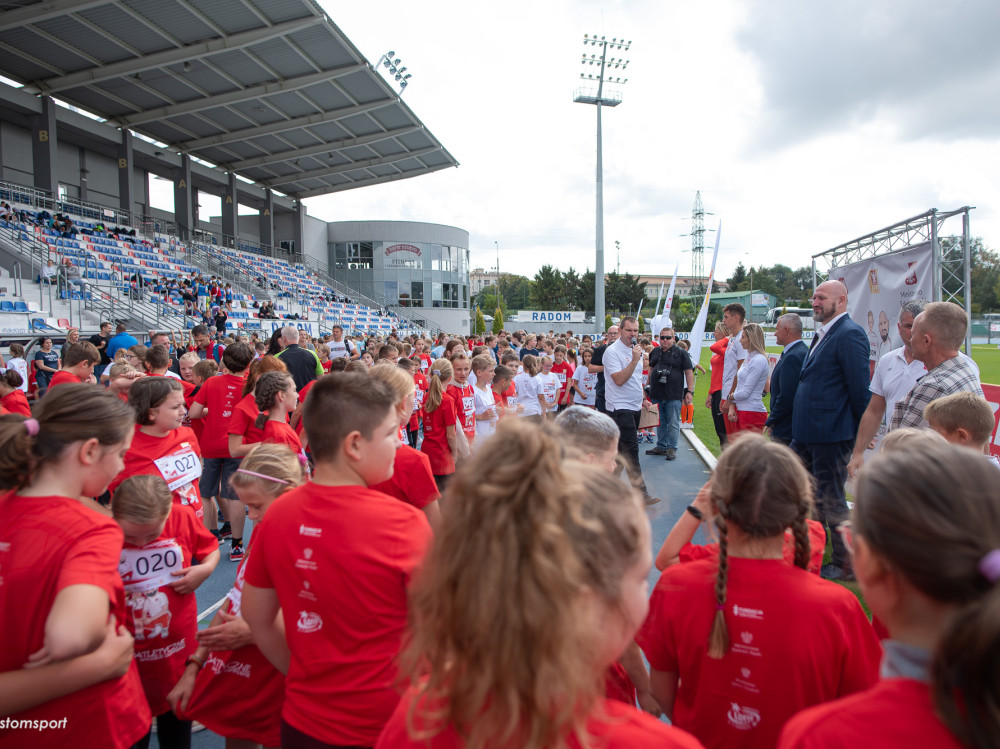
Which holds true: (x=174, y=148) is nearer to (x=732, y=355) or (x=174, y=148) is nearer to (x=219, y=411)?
(x=219, y=411)

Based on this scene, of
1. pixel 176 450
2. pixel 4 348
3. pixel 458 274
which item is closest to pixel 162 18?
pixel 4 348

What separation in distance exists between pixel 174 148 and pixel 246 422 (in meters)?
33.4

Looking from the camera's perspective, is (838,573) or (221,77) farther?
(221,77)

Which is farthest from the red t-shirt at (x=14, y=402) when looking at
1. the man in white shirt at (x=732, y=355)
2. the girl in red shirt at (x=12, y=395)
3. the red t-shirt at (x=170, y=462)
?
the man in white shirt at (x=732, y=355)

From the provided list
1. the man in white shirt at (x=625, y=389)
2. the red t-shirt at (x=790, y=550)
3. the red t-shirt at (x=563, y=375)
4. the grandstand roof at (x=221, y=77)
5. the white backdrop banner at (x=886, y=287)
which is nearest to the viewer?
the red t-shirt at (x=790, y=550)

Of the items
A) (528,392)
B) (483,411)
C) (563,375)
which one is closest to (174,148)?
(563,375)

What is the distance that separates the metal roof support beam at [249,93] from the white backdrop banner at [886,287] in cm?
2139

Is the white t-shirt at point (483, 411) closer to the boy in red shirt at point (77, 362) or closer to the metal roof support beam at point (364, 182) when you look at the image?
the boy in red shirt at point (77, 362)

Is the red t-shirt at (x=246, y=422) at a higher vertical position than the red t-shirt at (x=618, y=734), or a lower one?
lower

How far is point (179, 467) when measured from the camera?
11.4ft

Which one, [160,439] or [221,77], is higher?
[221,77]

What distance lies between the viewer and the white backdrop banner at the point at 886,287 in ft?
24.9

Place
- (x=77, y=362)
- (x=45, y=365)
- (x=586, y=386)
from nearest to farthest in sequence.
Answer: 1. (x=77, y=362)
2. (x=586, y=386)
3. (x=45, y=365)

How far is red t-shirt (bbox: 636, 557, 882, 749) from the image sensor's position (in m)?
1.58
